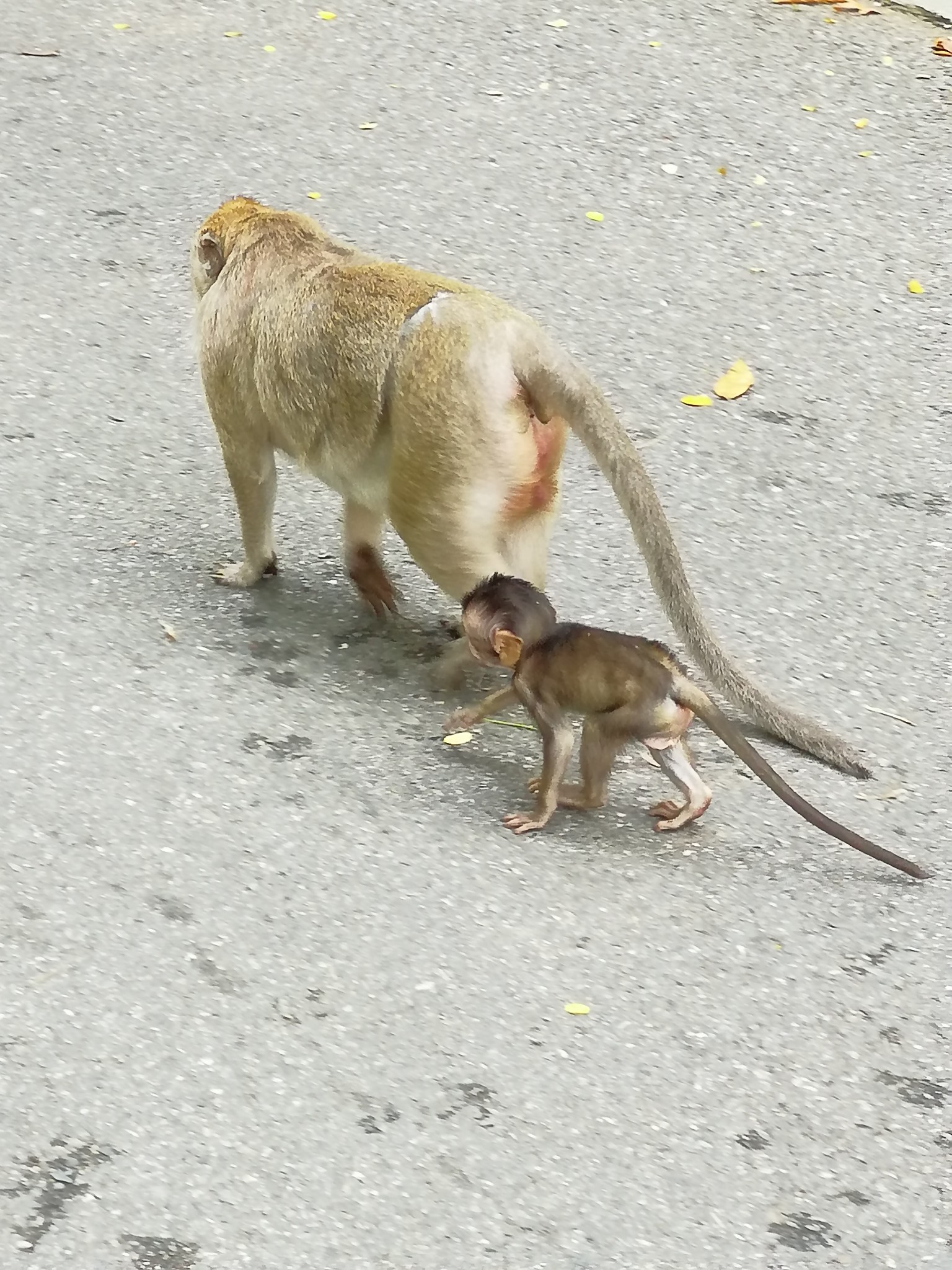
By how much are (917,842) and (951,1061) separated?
2.25 ft

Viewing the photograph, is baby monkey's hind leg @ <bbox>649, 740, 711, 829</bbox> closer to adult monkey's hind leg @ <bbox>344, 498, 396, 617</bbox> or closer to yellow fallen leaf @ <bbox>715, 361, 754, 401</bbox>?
adult monkey's hind leg @ <bbox>344, 498, 396, 617</bbox>

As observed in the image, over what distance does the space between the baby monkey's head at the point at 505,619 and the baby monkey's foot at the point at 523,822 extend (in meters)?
0.36

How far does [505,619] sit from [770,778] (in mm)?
695

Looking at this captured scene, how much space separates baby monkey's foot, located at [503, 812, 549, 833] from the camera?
3.63 meters

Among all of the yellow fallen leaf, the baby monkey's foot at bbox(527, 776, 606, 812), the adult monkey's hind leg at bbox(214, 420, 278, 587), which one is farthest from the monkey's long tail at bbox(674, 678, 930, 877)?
the yellow fallen leaf

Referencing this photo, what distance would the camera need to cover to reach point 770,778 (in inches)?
135

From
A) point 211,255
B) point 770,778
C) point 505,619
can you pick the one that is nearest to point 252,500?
point 211,255

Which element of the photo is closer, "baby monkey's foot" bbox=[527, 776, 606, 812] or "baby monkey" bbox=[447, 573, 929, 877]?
"baby monkey" bbox=[447, 573, 929, 877]

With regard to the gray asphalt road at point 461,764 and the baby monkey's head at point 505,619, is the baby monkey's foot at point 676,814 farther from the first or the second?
the baby monkey's head at point 505,619

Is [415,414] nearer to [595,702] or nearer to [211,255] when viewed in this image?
[595,702]

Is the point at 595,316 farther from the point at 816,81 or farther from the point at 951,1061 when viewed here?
the point at 951,1061

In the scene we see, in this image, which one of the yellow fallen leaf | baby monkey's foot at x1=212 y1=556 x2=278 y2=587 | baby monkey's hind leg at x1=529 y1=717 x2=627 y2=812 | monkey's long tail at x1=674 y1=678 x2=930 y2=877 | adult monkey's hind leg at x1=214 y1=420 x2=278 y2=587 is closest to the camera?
monkey's long tail at x1=674 y1=678 x2=930 y2=877

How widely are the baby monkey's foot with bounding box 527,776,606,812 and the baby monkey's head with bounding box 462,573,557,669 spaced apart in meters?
0.33

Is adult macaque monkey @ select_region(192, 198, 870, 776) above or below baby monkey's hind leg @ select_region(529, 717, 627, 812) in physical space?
above
